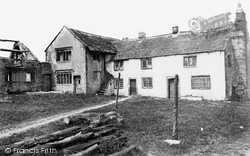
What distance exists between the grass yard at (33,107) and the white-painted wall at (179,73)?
7.90 metres

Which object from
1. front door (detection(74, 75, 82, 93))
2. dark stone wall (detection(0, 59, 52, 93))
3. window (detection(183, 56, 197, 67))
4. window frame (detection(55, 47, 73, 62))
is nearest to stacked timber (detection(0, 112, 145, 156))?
window (detection(183, 56, 197, 67))

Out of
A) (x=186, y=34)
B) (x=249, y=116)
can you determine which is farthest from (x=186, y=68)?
(x=249, y=116)

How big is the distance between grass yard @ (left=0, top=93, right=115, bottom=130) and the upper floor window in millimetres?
8036

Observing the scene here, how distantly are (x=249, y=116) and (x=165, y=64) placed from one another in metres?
12.3

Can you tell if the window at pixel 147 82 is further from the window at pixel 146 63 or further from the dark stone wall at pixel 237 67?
the dark stone wall at pixel 237 67

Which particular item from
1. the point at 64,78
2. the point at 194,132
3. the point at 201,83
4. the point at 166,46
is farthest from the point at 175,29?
the point at 194,132

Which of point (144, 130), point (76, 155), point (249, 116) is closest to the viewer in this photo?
point (76, 155)

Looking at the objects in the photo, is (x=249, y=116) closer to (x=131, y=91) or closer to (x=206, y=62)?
(x=206, y=62)

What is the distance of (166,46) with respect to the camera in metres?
27.0

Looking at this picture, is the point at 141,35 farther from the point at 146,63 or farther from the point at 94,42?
the point at 94,42

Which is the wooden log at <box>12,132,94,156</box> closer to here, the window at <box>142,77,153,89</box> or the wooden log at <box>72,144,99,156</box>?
the wooden log at <box>72,144,99,156</box>

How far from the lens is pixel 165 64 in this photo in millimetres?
25688

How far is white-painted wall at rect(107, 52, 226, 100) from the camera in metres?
22.2

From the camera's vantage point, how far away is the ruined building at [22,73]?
23.1 m
